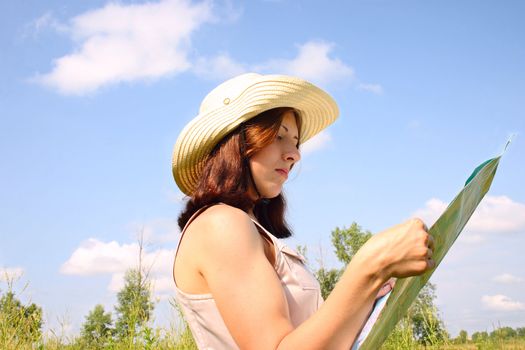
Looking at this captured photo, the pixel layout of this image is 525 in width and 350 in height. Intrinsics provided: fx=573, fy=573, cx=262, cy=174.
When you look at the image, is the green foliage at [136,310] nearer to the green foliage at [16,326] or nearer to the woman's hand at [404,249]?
the green foliage at [16,326]

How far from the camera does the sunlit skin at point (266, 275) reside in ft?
4.56

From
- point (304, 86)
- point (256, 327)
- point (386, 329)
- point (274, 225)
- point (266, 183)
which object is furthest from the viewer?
point (274, 225)

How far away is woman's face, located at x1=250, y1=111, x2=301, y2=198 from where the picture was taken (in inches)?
90.9

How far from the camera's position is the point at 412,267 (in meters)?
1.37

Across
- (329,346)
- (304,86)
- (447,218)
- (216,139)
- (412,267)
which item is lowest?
(329,346)

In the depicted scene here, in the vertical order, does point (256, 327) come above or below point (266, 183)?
below

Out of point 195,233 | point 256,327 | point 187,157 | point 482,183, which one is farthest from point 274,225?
point 482,183

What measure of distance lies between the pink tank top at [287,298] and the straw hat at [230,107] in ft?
1.57

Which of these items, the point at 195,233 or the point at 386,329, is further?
the point at 195,233

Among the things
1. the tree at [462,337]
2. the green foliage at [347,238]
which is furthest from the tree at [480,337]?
the green foliage at [347,238]

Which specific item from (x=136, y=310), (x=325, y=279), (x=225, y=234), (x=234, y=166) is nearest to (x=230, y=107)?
(x=234, y=166)

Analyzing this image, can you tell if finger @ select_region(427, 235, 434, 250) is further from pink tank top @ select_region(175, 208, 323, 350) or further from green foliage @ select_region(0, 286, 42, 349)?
green foliage @ select_region(0, 286, 42, 349)

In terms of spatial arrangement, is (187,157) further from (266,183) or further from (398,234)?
(398,234)

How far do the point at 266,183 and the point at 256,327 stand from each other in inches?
29.7
